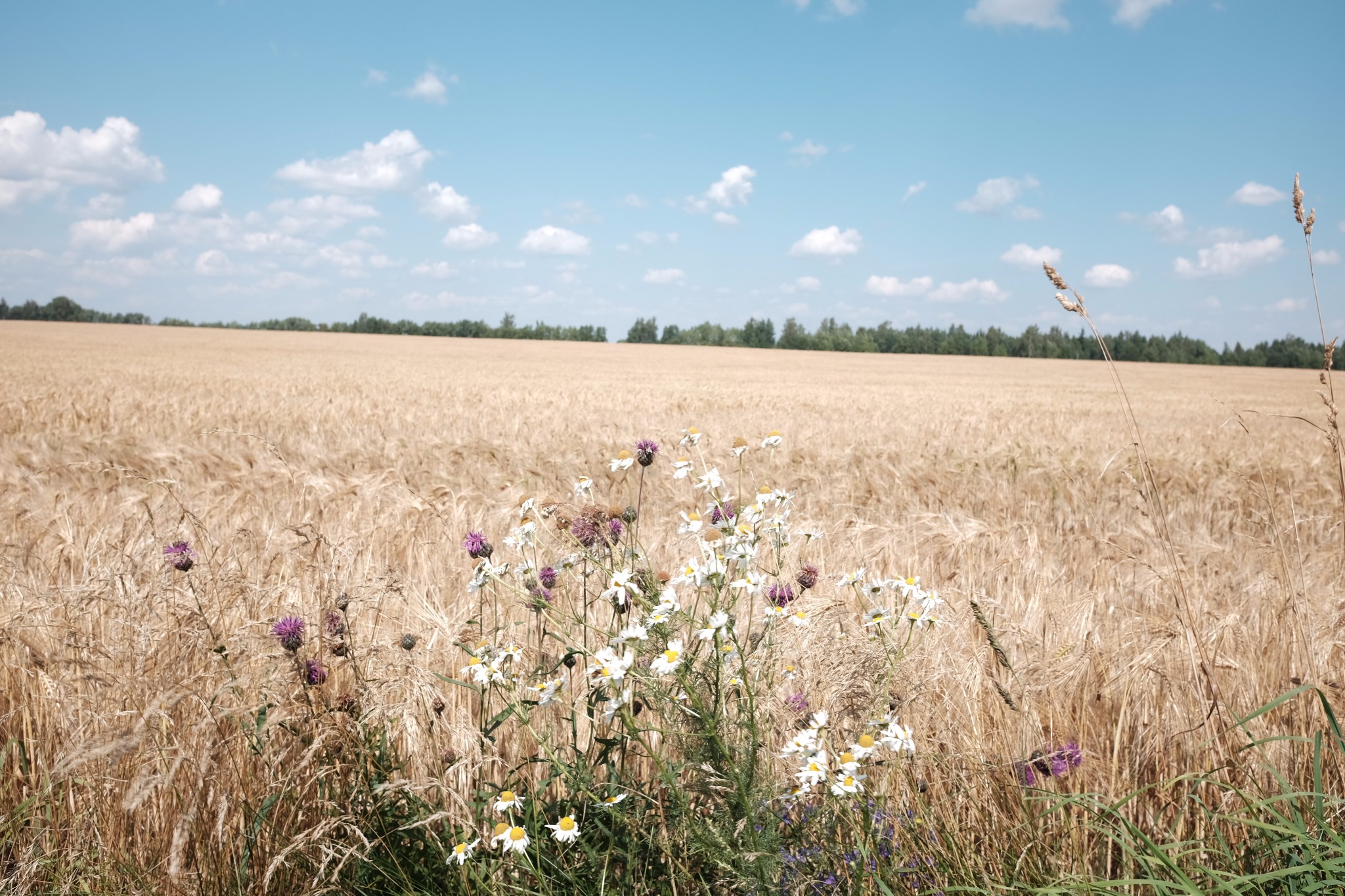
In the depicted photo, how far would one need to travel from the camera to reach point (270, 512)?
518cm

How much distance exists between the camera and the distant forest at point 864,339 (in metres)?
87.8

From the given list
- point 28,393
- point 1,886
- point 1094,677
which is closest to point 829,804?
point 1094,677

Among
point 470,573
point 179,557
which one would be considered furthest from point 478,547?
point 470,573

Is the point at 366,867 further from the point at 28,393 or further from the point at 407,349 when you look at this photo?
the point at 407,349

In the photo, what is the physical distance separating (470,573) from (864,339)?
110426 mm

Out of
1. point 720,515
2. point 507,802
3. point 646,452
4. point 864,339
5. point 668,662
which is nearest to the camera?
point 668,662

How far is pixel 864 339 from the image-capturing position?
357ft

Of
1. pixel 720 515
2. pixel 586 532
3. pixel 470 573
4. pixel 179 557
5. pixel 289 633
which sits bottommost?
pixel 470 573

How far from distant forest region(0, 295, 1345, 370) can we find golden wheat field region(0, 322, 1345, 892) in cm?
7920

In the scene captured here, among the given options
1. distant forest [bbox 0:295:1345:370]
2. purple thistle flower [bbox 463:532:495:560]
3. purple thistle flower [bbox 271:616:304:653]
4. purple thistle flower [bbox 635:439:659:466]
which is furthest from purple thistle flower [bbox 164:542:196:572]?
distant forest [bbox 0:295:1345:370]

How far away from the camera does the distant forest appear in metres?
87.8

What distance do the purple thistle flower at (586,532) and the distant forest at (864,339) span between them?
86.6m

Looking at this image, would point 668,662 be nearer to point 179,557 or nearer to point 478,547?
point 478,547

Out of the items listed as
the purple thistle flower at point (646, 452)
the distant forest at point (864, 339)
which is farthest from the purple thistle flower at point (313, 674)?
the distant forest at point (864, 339)
